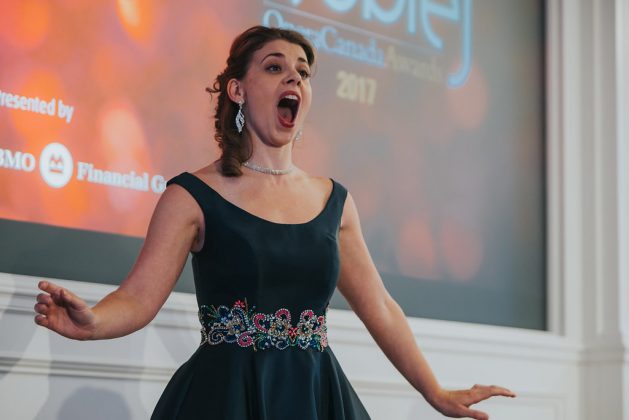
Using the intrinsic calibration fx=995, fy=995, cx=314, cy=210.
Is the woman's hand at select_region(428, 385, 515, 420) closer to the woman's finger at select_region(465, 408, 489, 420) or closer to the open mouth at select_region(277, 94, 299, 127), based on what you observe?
the woman's finger at select_region(465, 408, 489, 420)

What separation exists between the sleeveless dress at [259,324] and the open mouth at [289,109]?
0.23 m

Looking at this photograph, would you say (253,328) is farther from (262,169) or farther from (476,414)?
(476,414)

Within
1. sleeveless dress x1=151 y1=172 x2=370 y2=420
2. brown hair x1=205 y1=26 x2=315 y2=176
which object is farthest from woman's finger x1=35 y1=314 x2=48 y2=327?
brown hair x1=205 y1=26 x2=315 y2=176

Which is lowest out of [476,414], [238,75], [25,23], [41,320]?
[476,414]

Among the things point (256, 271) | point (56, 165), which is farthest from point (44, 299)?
point (56, 165)

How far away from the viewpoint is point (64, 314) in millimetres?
1805

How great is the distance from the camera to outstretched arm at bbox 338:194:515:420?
2213 millimetres

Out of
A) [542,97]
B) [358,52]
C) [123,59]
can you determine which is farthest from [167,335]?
[542,97]

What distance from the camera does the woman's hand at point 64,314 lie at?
1750 mm

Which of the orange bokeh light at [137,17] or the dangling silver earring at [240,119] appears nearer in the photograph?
the dangling silver earring at [240,119]

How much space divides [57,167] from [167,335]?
0.57 m

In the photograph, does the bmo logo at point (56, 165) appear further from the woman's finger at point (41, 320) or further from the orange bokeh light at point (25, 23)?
the woman's finger at point (41, 320)

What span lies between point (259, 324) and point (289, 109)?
0.48m


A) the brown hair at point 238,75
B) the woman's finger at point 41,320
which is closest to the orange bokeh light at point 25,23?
the brown hair at point 238,75
